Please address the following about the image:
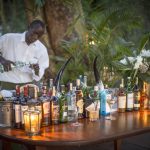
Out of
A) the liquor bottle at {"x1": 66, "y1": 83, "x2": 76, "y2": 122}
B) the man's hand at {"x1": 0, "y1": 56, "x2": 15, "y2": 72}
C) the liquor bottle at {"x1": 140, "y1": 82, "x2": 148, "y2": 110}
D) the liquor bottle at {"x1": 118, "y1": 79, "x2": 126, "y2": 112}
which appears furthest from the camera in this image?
the man's hand at {"x1": 0, "y1": 56, "x2": 15, "y2": 72}

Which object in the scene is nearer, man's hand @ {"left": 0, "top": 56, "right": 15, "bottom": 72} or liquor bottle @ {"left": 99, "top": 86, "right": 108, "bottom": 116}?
liquor bottle @ {"left": 99, "top": 86, "right": 108, "bottom": 116}

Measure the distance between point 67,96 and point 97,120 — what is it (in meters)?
0.27

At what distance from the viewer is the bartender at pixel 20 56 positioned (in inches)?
132

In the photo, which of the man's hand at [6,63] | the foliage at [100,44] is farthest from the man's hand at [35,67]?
the foliage at [100,44]

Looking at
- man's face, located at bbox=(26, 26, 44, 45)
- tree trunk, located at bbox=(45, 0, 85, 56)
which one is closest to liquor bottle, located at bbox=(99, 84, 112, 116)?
man's face, located at bbox=(26, 26, 44, 45)

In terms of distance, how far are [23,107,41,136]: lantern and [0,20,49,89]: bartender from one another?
1.34 metres

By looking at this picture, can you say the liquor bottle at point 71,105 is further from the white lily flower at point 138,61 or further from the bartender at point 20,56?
the bartender at point 20,56

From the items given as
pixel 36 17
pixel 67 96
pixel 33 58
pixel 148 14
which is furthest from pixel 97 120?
pixel 148 14

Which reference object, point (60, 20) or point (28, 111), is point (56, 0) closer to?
point (60, 20)

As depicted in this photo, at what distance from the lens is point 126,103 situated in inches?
107

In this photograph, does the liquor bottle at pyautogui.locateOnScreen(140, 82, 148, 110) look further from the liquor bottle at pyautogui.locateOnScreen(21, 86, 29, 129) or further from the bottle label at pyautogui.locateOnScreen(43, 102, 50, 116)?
the liquor bottle at pyautogui.locateOnScreen(21, 86, 29, 129)

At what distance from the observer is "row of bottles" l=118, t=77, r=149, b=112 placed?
8.79 ft

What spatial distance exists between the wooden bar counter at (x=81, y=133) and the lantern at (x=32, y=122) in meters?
0.04

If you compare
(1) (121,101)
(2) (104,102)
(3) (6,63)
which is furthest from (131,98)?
(3) (6,63)
